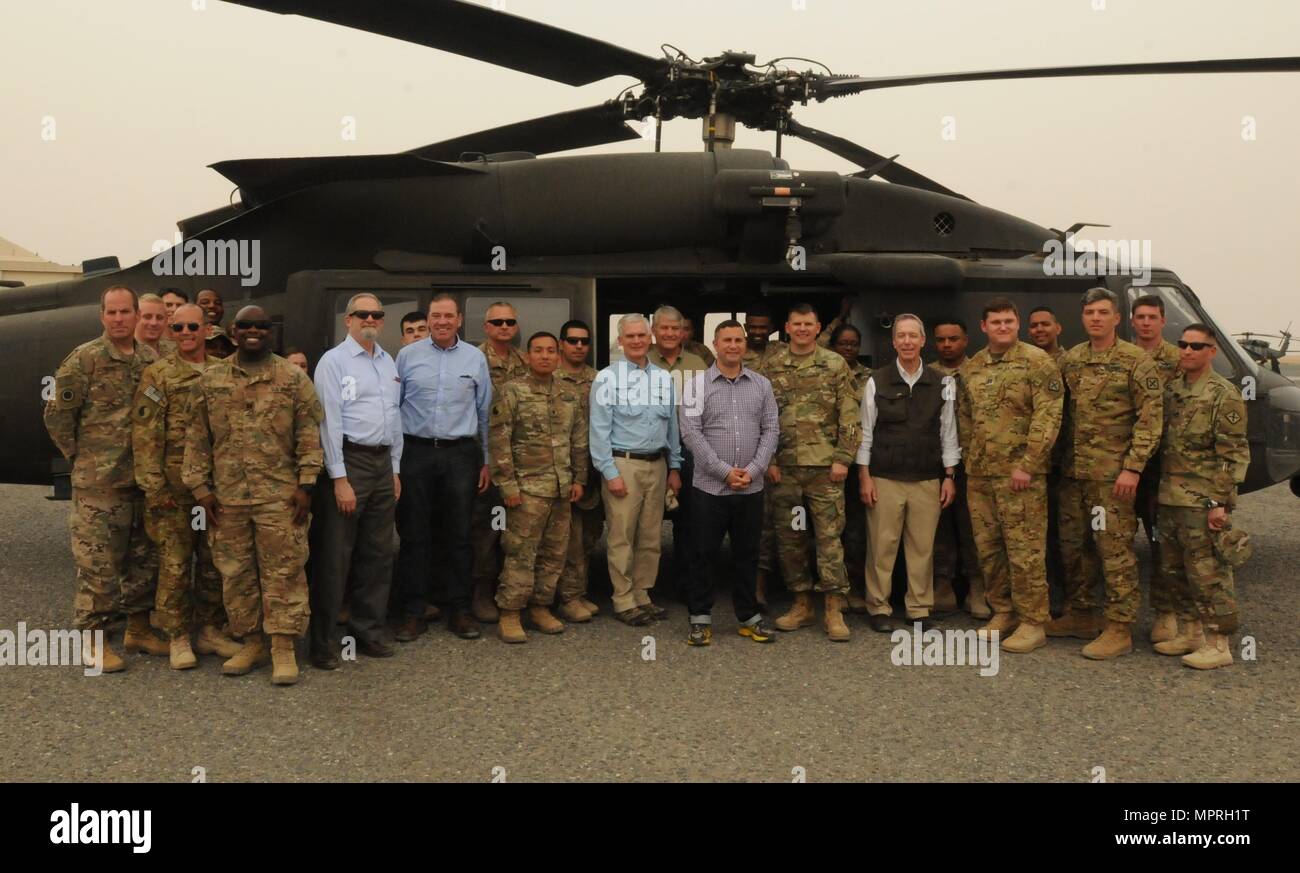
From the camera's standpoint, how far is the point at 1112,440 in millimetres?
4691

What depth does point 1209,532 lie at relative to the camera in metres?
4.52

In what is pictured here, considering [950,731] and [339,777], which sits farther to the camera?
[950,731]

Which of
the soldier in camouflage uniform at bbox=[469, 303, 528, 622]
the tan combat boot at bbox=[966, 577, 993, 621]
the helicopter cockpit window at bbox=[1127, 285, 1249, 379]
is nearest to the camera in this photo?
the soldier in camouflage uniform at bbox=[469, 303, 528, 622]

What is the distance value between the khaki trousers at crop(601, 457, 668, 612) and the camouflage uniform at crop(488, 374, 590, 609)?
11.1 inches

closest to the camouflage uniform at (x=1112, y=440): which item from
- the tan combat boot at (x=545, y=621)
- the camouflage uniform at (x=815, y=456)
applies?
the camouflage uniform at (x=815, y=456)

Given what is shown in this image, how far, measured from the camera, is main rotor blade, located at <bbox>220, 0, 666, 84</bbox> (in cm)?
484

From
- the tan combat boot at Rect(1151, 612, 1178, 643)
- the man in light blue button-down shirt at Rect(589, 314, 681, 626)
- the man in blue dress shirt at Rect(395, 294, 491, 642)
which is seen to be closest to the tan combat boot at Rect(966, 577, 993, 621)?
the tan combat boot at Rect(1151, 612, 1178, 643)

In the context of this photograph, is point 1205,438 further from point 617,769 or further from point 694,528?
point 617,769

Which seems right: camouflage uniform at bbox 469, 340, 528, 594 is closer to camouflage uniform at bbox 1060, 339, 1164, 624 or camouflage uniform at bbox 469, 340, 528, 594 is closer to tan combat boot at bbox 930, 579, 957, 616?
tan combat boot at bbox 930, 579, 957, 616

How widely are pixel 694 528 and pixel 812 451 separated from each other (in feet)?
2.61

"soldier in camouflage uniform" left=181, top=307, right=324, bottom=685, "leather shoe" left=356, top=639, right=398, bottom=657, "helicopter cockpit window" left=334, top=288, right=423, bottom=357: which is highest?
"helicopter cockpit window" left=334, top=288, right=423, bottom=357

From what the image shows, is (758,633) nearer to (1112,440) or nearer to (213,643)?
(1112,440)

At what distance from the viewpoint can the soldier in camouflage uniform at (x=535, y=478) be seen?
4.90m

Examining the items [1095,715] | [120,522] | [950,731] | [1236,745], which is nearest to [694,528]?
[950,731]
